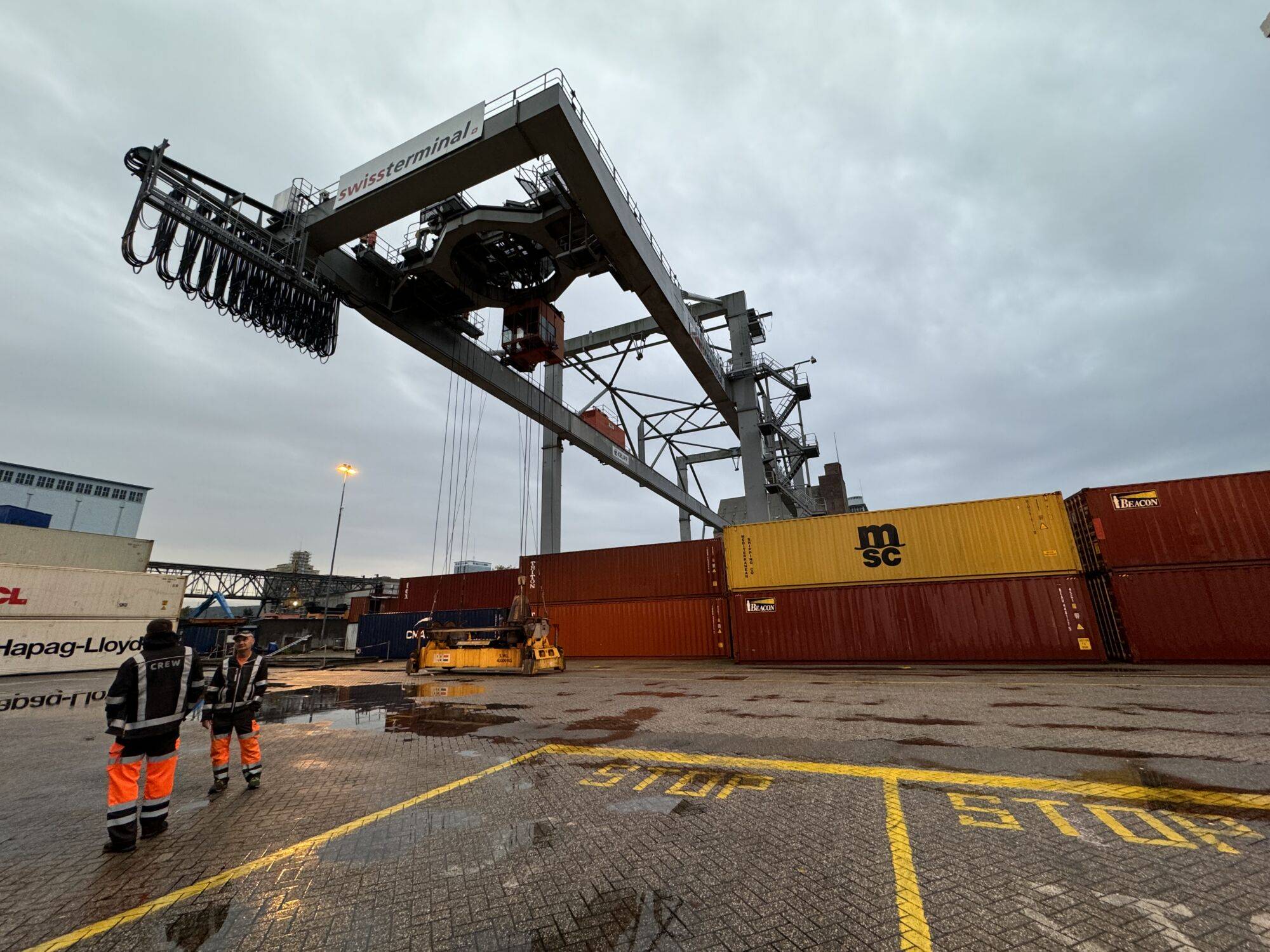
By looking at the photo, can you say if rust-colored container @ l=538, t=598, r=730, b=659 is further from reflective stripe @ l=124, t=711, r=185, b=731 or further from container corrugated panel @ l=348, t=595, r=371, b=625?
container corrugated panel @ l=348, t=595, r=371, b=625

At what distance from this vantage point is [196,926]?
2.44m

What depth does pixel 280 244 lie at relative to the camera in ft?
39.8

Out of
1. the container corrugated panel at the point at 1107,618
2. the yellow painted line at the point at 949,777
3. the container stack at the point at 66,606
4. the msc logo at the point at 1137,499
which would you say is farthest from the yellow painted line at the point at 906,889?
the container stack at the point at 66,606

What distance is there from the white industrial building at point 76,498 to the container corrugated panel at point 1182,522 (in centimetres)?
8461

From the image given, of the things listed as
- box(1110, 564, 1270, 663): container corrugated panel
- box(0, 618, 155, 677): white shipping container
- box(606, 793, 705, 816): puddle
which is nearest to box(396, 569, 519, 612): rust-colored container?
box(0, 618, 155, 677): white shipping container

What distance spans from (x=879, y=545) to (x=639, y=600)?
30.0ft

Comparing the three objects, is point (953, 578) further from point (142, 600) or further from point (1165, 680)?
point (142, 600)

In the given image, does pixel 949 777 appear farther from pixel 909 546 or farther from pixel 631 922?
pixel 909 546

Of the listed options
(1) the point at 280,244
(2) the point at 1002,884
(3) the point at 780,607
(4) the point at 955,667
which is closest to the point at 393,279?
(1) the point at 280,244

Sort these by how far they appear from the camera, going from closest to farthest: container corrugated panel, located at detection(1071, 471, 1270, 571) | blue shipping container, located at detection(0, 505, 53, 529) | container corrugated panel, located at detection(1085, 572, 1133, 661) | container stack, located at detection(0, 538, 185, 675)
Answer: container corrugated panel, located at detection(1071, 471, 1270, 571)
container corrugated panel, located at detection(1085, 572, 1133, 661)
container stack, located at detection(0, 538, 185, 675)
blue shipping container, located at detection(0, 505, 53, 529)

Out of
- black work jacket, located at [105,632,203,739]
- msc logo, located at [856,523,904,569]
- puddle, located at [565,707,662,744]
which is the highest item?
msc logo, located at [856,523,904,569]

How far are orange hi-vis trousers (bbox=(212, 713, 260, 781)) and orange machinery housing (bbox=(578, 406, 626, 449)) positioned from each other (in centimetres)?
1749

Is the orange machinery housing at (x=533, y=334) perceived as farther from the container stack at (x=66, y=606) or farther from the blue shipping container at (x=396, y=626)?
the container stack at (x=66, y=606)

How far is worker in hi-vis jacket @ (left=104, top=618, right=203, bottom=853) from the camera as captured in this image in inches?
133
